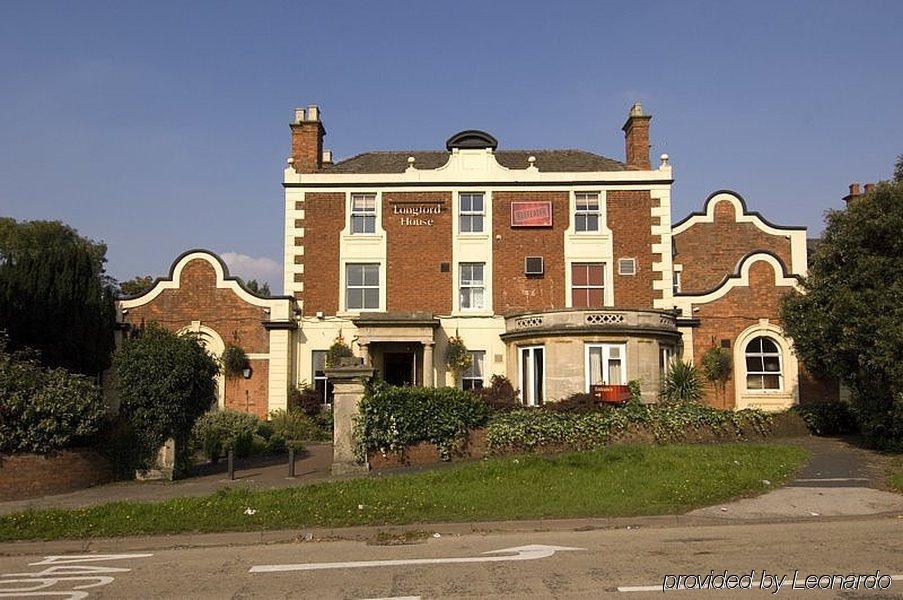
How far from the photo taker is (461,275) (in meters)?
28.9

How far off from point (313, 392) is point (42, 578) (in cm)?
1896

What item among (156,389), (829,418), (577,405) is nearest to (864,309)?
(829,418)

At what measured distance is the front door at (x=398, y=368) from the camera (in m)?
28.8

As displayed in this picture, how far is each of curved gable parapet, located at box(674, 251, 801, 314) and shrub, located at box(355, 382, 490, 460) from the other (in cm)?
1265

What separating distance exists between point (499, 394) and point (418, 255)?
7.66 metres

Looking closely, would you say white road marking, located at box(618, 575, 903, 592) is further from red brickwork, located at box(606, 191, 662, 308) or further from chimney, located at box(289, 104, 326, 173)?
chimney, located at box(289, 104, 326, 173)

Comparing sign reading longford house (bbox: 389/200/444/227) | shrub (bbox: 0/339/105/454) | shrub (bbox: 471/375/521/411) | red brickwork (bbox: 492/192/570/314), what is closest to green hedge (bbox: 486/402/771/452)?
shrub (bbox: 471/375/521/411)

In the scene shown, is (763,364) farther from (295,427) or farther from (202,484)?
(202,484)

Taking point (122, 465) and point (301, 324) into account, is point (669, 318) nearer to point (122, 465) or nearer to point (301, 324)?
point (301, 324)

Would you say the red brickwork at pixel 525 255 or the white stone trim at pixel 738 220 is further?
the white stone trim at pixel 738 220

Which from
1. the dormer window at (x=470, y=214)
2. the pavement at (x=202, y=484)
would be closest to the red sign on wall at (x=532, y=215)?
the dormer window at (x=470, y=214)

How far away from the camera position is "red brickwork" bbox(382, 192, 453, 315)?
94.0 feet

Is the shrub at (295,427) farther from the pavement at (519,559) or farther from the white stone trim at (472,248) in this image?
the pavement at (519,559)

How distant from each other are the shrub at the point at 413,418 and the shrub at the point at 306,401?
1041 cm
